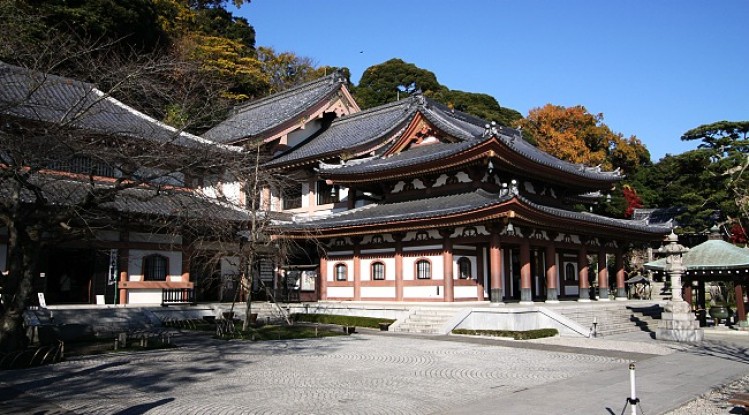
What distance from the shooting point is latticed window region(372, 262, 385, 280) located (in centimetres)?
2892

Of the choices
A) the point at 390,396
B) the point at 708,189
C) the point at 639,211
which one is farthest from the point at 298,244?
the point at 639,211

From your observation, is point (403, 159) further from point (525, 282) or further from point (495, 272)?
point (525, 282)

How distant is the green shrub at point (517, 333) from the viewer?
22000mm

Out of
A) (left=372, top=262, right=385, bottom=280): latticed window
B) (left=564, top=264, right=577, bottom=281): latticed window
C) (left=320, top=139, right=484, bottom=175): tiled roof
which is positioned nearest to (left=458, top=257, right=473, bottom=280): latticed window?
(left=372, top=262, right=385, bottom=280): latticed window

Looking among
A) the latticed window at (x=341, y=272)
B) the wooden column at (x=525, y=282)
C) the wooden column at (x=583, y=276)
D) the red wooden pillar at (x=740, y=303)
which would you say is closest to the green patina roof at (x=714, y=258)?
the red wooden pillar at (x=740, y=303)

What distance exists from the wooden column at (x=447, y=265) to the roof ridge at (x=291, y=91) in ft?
59.6

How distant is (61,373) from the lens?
13.6 meters

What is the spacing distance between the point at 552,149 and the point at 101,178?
44906 millimetres

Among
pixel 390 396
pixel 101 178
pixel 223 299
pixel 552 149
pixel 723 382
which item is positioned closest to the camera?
pixel 390 396

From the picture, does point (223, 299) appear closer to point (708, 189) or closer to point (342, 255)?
point (342, 255)

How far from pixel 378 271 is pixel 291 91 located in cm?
1934

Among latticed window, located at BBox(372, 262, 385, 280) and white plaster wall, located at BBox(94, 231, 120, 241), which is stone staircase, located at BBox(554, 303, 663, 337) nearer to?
latticed window, located at BBox(372, 262, 385, 280)

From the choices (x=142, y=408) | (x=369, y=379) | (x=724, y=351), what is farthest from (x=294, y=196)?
(x=142, y=408)

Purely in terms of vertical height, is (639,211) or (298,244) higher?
(639,211)
